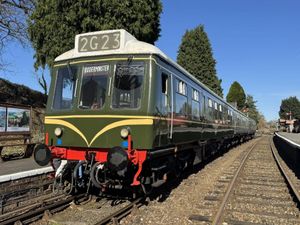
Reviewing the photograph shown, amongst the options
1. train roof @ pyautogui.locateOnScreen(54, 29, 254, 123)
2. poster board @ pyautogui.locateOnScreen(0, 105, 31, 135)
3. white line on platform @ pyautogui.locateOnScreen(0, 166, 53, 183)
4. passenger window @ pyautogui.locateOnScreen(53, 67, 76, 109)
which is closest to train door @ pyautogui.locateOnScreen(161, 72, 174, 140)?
train roof @ pyautogui.locateOnScreen(54, 29, 254, 123)

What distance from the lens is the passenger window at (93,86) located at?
7625 mm

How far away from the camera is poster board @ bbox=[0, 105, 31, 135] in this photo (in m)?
12.9

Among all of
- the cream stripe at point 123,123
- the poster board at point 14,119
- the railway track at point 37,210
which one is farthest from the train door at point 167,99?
the poster board at point 14,119

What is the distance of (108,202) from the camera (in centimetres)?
796

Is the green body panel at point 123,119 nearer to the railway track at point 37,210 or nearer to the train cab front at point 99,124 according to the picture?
the train cab front at point 99,124

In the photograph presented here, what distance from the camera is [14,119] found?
43.7 ft

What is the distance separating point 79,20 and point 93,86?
9742 mm

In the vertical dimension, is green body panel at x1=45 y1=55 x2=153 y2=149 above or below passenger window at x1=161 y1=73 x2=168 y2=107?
below

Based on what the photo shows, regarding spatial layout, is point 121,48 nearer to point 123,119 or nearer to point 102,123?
point 123,119

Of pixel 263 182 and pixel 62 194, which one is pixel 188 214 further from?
pixel 263 182

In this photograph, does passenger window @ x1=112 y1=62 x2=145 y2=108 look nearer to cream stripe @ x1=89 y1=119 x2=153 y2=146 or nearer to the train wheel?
cream stripe @ x1=89 y1=119 x2=153 y2=146

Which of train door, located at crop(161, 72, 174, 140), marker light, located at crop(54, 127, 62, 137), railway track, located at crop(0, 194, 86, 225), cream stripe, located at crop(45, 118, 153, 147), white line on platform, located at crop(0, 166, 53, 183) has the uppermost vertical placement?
train door, located at crop(161, 72, 174, 140)

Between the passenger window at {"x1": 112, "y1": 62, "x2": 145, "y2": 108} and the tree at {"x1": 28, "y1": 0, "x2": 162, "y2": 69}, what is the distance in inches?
356

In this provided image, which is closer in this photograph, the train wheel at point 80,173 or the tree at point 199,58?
the train wheel at point 80,173
